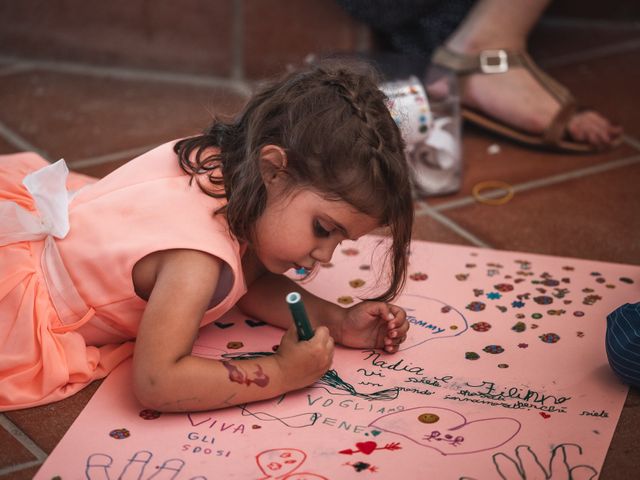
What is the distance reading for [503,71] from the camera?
5.36ft

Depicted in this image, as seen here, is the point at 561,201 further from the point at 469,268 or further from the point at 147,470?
the point at 147,470

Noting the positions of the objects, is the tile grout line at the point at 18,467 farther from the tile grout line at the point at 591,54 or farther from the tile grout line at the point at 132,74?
the tile grout line at the point at 591,54

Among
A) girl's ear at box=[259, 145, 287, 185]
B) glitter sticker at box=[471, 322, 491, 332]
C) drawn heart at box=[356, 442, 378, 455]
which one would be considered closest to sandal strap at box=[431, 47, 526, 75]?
glitter sticker at box=[471, 322, 491, 332]

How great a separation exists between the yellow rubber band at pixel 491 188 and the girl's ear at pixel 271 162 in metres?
0.57

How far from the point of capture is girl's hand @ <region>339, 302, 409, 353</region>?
3.43 ft

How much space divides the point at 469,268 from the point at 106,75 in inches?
38.6

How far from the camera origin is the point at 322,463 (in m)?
0.87

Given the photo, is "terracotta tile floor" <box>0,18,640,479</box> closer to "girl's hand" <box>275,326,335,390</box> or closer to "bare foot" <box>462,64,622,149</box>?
"bare foot" <box>462,64,622,149</box>

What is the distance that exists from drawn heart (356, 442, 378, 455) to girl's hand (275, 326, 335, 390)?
0.32 feet

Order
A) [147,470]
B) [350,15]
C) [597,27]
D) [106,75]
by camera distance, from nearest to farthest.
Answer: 1. [147,470]
2. [350,15]
3. [106,75]
4. [597,27]

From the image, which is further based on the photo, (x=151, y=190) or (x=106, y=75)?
(x=106, y=75)

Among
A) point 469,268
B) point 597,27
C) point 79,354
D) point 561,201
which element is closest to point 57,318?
point 79,354

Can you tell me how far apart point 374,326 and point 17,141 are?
0.83 metres

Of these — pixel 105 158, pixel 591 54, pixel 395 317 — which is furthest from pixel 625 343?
pixel 591 54
